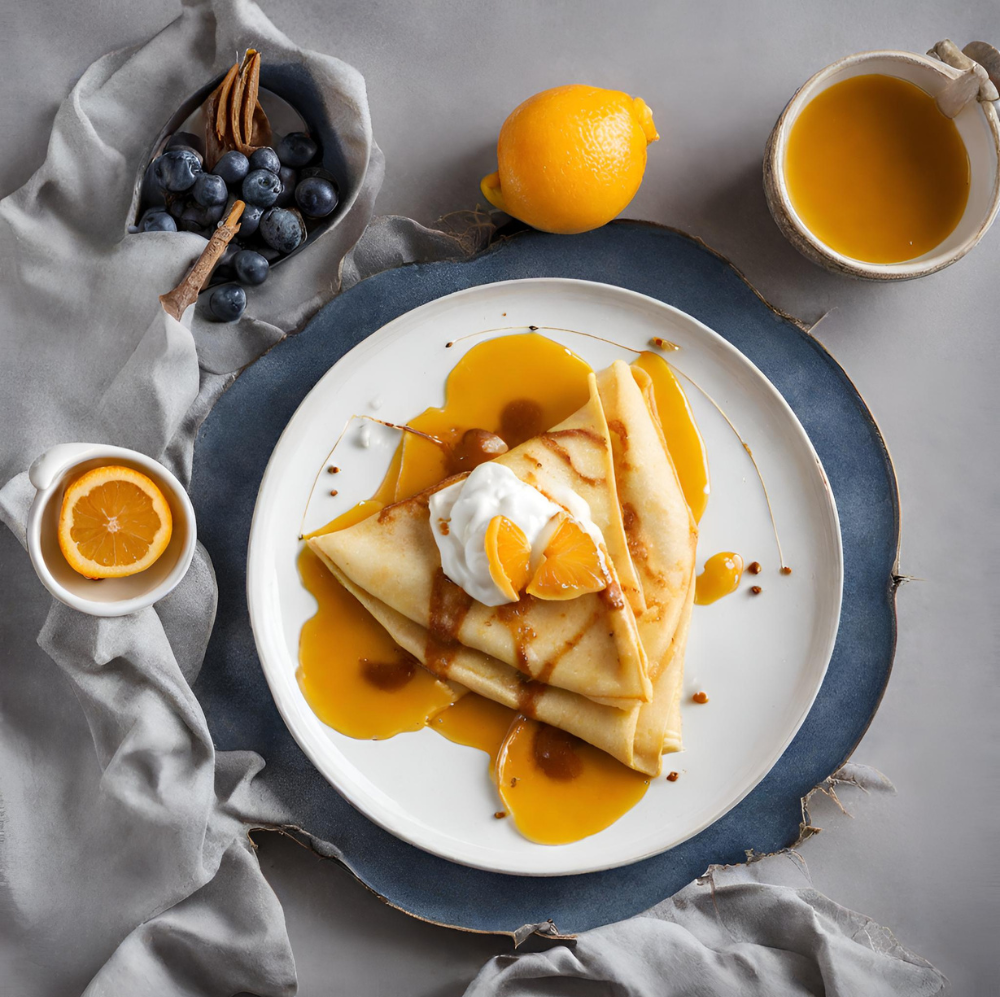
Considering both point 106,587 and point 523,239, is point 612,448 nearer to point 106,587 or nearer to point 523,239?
point 523,239

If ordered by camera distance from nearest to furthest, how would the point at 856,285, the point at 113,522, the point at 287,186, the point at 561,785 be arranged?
the point at 113,522 < the point at 561,785 < the point at 287,186 < the point at 856,285

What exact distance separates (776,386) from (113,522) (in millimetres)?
2267

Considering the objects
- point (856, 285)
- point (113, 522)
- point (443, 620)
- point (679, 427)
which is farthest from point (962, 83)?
point (113, 522)

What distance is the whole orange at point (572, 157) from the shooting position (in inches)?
95.0

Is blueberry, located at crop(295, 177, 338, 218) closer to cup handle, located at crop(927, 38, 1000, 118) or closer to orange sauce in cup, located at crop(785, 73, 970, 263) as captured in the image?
orange sauce in cup, located at crop(785, 73, 970, 263)

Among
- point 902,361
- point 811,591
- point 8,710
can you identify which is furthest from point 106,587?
point 902,361

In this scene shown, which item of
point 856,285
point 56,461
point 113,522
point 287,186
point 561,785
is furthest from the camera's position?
point 856,285

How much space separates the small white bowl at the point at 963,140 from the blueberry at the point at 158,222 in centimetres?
206

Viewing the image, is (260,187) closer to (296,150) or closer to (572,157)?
(296,150)

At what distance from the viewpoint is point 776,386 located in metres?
2.75

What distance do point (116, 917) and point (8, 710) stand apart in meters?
0.79

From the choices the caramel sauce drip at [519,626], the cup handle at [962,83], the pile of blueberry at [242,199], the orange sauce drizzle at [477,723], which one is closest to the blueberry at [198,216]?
the pile of blueberry at [242,199]

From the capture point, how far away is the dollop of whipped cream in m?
2.36

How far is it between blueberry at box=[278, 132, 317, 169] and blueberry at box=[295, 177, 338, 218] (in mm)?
76
